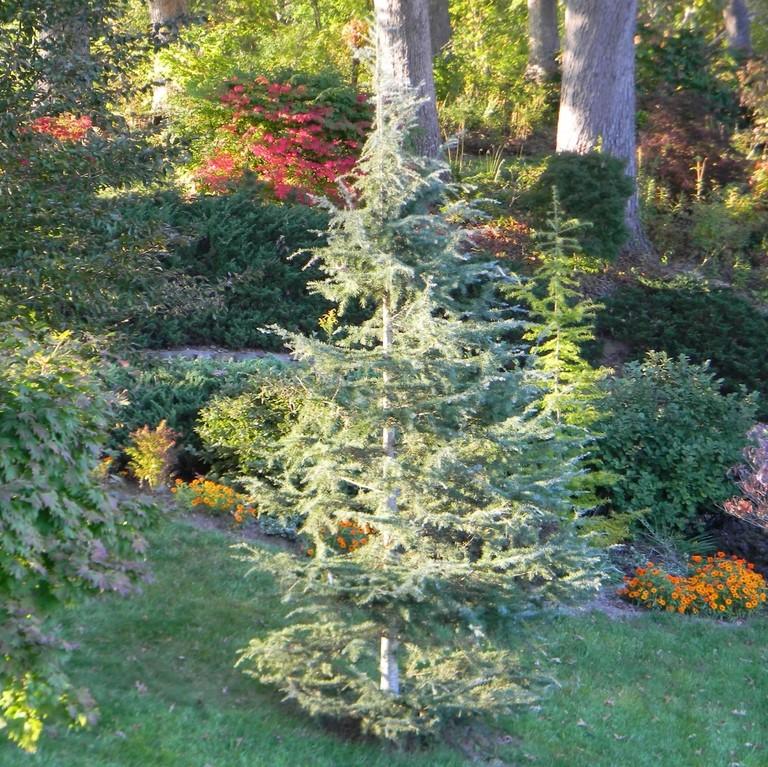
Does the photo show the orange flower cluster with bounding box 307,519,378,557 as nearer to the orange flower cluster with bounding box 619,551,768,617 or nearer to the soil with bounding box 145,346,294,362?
the orange flower cluster with bounding box 619,551,768,617

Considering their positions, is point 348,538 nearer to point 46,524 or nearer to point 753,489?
point 753,489

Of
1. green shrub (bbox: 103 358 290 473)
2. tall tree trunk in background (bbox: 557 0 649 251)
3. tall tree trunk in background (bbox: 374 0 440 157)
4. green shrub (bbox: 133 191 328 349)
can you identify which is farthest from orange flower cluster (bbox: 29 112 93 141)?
tall tree trunk in background (bbox: 557 0 649 251)

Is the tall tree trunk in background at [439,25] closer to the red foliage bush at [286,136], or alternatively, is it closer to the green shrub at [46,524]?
the red foliage bush at [286,136]

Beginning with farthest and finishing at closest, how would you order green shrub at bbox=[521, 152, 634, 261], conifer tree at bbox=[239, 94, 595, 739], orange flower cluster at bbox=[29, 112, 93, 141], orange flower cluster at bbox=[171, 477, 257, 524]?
1. green shrub at bbox=[521, 152, 634, 261]
2. orange flower cluster at bbox=[171, 477, 257, 524]
3. orange flower cluster at bbox=[29, 112, 93, 141]
4. conifer tree at bbox=[239, 94, 595, 739]

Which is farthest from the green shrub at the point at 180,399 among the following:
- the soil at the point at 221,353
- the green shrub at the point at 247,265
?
the green shrub at the point at 247,265

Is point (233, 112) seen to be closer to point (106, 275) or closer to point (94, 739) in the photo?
point (106, 275)

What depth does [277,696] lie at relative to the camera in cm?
646

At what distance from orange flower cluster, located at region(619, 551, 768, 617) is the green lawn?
25cm

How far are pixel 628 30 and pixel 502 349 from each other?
13.9 m

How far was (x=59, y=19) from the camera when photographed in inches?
266

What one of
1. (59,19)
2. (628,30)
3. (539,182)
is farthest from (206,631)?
(628,30)

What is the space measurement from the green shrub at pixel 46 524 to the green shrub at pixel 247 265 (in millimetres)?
8340

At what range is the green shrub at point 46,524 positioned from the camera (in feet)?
13.8

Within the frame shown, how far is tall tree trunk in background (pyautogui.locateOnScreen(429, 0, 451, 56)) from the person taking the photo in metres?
24.6
